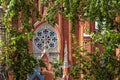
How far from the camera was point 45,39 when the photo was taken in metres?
26.1

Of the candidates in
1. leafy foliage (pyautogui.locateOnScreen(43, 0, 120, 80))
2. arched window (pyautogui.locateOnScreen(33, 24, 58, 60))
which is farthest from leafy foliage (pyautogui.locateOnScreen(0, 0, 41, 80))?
arched window (pyautogui.locateOnScreen(33, 24, 58, 60))

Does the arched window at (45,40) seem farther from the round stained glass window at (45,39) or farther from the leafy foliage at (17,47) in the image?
the leafy foliage at (17,47)

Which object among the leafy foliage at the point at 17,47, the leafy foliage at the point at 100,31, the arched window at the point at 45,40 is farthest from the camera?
the arched window at the point at 45,40

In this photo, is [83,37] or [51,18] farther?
[83,37]

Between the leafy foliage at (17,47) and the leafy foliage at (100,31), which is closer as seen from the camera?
the leafy foliage at (100,31)

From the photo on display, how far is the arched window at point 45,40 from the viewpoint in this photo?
25.9 meters

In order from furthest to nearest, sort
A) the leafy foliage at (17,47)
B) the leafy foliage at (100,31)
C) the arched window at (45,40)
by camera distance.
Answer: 1. the arched window at (45,40)
2. the leafy foliage at (17,47)
3. the leafy foliage at (100,31)

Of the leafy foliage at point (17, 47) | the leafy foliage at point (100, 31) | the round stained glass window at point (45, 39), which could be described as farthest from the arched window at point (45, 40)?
the leafy foliage at point (17, 47)

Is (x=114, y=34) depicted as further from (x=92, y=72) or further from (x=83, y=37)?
(x=83, y=37)

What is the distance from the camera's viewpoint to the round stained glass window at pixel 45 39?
25.9 metres

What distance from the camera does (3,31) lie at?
1187cm

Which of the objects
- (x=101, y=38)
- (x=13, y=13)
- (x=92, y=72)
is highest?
(x=13, y=13)

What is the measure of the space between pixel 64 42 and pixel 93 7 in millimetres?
15009

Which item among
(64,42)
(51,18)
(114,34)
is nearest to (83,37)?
(64,42)
